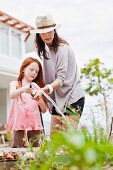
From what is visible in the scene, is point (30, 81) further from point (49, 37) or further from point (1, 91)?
point (1, 91)

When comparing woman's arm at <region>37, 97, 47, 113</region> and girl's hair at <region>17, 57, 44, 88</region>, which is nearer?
woman's arm at <region>37, 97, 47, 113</region>

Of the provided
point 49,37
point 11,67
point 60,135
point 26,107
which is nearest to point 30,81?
point 26,107

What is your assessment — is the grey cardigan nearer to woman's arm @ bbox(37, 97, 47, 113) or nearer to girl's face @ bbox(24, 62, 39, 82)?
woman's arm @ bbox(37, 97, 47, 113)

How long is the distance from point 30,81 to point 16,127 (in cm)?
44

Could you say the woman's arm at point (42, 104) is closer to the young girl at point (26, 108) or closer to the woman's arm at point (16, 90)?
the young girl at point (26, 108)

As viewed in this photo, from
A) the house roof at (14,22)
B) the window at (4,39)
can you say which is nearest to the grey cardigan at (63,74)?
the house roof at (14,22)

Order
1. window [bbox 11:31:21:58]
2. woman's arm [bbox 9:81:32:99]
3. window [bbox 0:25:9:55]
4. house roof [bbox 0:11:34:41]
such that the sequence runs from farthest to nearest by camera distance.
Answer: window [bbox 11:31:21:58] < window [bbox 0:25:9:55] < house roof [bbox 0:11:34:41] < woman's arm [bbox 9:81:32:99]

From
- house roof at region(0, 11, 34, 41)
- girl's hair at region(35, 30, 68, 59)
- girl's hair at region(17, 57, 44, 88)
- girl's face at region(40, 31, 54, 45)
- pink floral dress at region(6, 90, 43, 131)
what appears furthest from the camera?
house roof at region(0, 11, 34, 41)

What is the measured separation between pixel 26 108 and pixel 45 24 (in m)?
0.87

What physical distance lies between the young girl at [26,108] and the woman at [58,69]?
12.8 inches

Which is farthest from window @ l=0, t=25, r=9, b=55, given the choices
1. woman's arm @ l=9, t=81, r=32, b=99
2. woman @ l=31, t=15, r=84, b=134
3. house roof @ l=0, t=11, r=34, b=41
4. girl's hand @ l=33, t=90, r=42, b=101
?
girl's hand @ l=33, t=90, r=42, b=101

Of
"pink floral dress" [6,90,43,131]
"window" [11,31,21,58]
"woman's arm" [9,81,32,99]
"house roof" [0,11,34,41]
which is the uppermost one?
"house roof" [0,11,34,41]

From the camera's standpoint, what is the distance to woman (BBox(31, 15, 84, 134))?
160 inches

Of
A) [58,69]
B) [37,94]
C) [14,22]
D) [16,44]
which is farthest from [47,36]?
[16,44]
